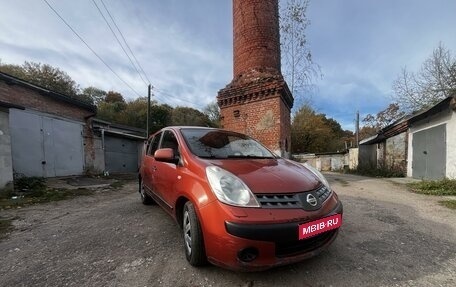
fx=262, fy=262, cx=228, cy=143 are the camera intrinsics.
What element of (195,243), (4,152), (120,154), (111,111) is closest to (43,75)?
(111,111)

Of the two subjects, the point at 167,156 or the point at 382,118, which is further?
the point at 382,118

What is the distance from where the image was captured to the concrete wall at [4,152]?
Result: 274 inches

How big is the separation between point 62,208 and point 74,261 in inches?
139

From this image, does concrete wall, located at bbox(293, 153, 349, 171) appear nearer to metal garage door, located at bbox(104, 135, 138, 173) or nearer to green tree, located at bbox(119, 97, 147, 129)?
metal garage door, located at bbox(104, 135, 138, 173)

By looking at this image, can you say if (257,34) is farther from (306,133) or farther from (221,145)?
(306,133)

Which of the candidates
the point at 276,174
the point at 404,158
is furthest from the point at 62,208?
the point at 404,158

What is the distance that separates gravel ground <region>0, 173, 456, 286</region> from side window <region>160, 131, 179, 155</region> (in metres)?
1.19

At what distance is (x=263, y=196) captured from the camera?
2285 mm

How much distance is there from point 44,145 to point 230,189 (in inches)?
408

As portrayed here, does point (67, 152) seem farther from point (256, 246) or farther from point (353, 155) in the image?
point (353, 155)

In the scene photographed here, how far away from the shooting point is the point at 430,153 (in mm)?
10930

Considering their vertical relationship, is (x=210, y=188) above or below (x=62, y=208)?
above

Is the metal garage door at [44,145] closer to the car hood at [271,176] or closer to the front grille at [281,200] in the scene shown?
the car hood at [271,176]

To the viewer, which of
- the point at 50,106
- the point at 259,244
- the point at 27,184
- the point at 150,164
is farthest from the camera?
the point at 50,106
